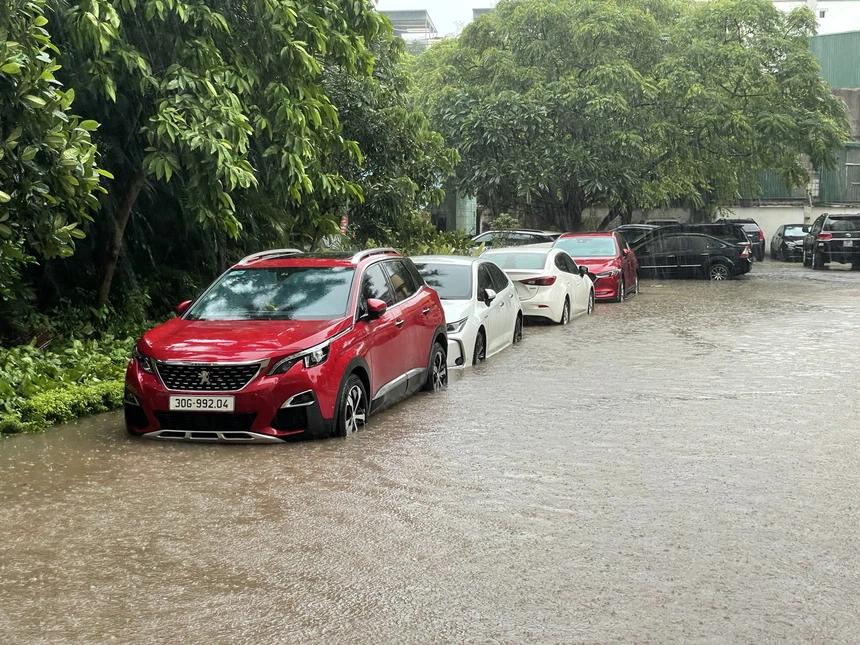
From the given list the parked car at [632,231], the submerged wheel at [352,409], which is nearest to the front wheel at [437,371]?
the submerged wheel at [352,409]

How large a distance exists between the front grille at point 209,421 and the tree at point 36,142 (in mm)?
2287

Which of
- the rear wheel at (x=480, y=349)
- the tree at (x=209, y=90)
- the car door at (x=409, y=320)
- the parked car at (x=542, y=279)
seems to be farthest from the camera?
the parked car at (x=542, y=279)

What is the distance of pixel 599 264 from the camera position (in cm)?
2536

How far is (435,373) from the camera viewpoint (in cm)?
1216

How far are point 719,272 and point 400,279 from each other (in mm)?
23638

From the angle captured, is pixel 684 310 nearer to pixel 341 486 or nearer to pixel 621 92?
pixel 621 92

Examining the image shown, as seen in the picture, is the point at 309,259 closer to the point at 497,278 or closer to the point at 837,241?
the point at 497,278

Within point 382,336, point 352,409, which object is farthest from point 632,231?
point 352,409

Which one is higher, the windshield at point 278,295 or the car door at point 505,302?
the windshield at point 278,295

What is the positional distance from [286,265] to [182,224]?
7054 mm

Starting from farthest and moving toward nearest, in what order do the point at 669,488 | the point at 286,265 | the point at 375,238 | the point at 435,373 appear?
the point at 375,238, the point at 435,373, the point at 286,265, the point at 669,488

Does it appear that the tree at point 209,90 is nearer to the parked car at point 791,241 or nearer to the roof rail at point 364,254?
the roof rail at point 364,254

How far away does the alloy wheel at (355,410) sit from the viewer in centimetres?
956

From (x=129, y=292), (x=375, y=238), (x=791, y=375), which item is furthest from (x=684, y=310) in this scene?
A: (x=129, y=292)
